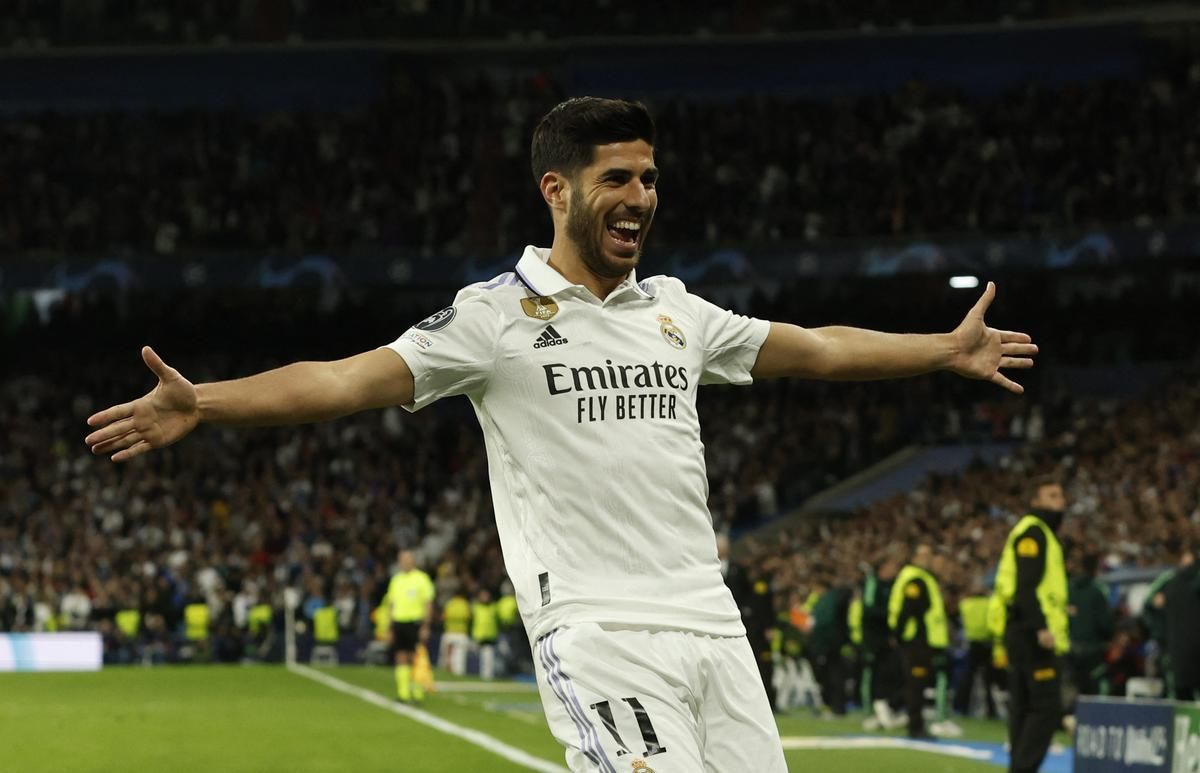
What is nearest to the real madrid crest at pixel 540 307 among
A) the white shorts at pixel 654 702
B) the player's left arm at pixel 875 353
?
the player's left arm at pixel 875 353

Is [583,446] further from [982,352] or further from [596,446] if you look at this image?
[982,352]

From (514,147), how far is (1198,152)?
14908mm

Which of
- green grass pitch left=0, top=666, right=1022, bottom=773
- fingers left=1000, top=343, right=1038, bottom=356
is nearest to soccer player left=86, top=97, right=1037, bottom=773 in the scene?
fingers left=1000, top=343, right=1038, bottom=356

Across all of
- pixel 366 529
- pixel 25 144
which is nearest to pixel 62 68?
pixel 25 144

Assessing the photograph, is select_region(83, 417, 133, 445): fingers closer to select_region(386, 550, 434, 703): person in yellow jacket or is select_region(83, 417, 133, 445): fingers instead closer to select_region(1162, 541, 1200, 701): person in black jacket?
select_region(1162, 541, 1200, 701): person in black jacket

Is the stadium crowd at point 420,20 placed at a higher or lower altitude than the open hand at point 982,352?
higher

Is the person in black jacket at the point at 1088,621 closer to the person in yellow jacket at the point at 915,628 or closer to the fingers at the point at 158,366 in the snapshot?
the person in yellow jacket at the point at 915,628

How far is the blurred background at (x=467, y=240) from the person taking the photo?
3656cm

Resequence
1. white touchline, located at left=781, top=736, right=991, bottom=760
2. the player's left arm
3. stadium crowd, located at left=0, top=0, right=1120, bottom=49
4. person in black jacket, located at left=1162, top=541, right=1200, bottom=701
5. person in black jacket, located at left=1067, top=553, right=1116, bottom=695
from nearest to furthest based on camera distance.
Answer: the player's left arm < person in black jacket, located at left=1162, top=541, right=1200, bottom=701 < white touchline, located at left=781, top=736, right=991, bottom=760 < person in black jacket, located at left=1067, top=553, right=1116, bottom=695 < stadium crowd, located at left=0, top=0, right=1120, bottom=49

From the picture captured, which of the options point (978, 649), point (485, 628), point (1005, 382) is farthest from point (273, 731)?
point (1005, 382)

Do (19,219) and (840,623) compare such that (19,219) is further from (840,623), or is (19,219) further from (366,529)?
(840,623)

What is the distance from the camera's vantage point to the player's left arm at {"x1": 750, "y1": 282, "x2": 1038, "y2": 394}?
536 cm

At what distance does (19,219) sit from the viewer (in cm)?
4088

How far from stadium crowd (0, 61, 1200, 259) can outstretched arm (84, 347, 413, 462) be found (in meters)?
33.6
